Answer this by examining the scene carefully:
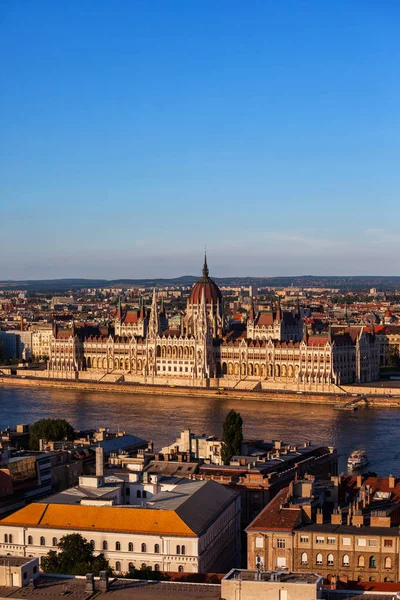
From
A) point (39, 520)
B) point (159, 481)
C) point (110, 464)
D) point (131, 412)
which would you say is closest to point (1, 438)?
point (110, 464)

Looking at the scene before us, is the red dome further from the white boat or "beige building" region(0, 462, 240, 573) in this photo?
"beige building" region(0, 462, 240, 573)

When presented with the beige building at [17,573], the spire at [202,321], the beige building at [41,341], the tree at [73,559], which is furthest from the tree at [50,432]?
the beige building at [41,341]

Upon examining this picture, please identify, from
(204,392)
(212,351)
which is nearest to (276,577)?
(204,392)

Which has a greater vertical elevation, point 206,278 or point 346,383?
point 206,278

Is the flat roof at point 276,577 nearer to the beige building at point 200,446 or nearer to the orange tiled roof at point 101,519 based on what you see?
the orange tiled roof at point 101,519

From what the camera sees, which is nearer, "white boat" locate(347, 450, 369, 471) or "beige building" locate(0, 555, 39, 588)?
"beige building" locate(0, 555, 39, 588)

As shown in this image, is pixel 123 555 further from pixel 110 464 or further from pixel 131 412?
pixel 131 412

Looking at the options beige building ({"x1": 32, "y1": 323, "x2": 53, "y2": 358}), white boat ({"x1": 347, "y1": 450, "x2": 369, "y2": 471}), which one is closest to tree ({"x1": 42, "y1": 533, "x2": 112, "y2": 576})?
white boat ({"x1": 347, "y1": 450, "x2": 369, "y2": 471})
